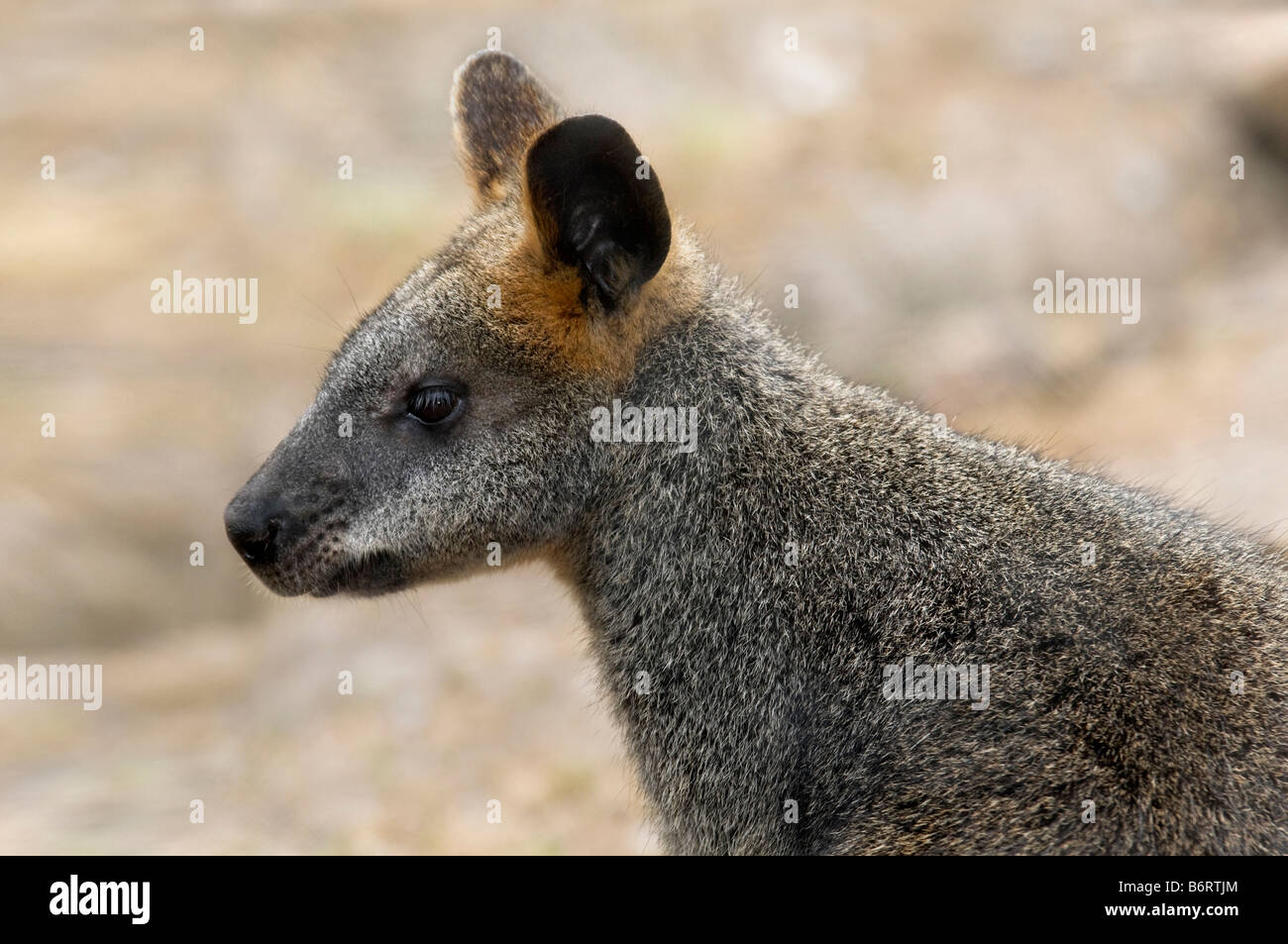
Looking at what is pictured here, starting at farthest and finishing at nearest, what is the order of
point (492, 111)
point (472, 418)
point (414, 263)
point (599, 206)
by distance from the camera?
point (414, 263) < point (492, 111) < point (472, 418) < point (599, 206)

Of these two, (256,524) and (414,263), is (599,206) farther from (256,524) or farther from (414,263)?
(414,263)

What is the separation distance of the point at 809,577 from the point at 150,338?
14.4 meters

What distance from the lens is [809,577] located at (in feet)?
19.9

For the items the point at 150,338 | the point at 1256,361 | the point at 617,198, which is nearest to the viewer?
the point at 617,198

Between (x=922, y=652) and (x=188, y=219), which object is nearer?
(x=922, y=652)

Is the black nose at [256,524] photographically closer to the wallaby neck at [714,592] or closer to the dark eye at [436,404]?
the dark eye at [436,404]

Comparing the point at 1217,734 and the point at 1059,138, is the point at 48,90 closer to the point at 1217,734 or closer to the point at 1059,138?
the point at 1059,138

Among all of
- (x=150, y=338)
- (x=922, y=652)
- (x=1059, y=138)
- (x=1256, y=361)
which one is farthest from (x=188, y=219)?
(x=922, y=652)

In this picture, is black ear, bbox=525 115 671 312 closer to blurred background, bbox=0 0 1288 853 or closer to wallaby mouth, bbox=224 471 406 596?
wallaby mouth, bbox=224 471 406 596

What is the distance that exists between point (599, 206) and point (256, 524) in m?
2.11

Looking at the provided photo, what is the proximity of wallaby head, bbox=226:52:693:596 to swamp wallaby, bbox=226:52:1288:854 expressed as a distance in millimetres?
13

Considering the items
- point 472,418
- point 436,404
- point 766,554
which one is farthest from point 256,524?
point 766,554

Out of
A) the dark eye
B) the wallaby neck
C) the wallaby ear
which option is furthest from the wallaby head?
the wallaby ear

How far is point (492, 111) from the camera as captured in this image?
7895 millimetres
